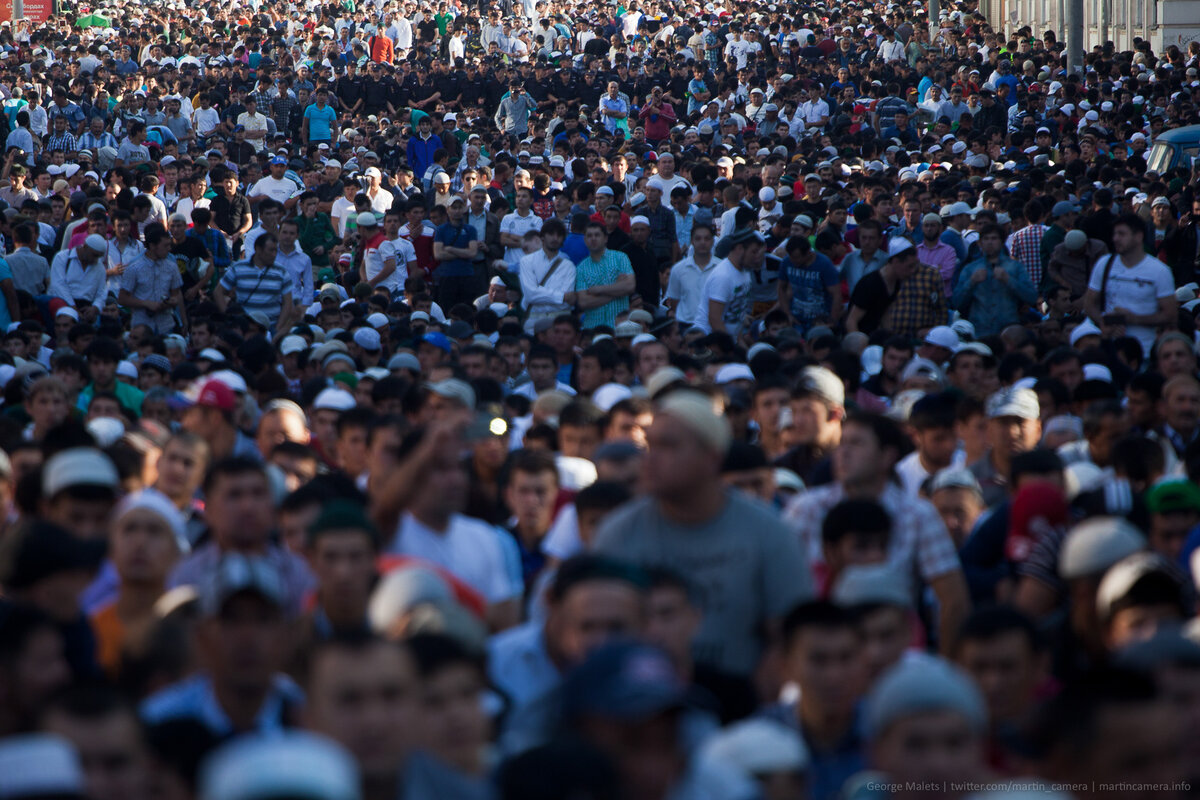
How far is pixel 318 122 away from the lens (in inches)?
1030

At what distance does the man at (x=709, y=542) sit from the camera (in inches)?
197

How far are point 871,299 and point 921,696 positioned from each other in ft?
30.9

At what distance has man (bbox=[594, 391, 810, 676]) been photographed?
5.01 metres

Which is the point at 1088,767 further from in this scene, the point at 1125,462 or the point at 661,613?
the point at 1125,462

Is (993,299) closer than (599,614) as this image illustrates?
No

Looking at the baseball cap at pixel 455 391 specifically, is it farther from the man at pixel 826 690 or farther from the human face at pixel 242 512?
the man at pixel 826 690

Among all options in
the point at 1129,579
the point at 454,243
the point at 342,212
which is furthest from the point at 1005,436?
the point at 342,212

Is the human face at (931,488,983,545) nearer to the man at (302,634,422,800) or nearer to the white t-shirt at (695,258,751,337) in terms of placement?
the man at (302,634,422,800)

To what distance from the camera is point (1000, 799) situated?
3.14m

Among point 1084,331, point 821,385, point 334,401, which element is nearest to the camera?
point 821,385

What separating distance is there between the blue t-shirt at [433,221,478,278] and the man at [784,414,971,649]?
10.4m

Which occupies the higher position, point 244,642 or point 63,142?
point 63,142

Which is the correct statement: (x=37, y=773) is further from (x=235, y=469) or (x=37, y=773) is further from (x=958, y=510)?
(x=958, y=510)

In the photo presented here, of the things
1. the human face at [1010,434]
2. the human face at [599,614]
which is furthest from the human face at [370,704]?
the human face at [1010,434]
